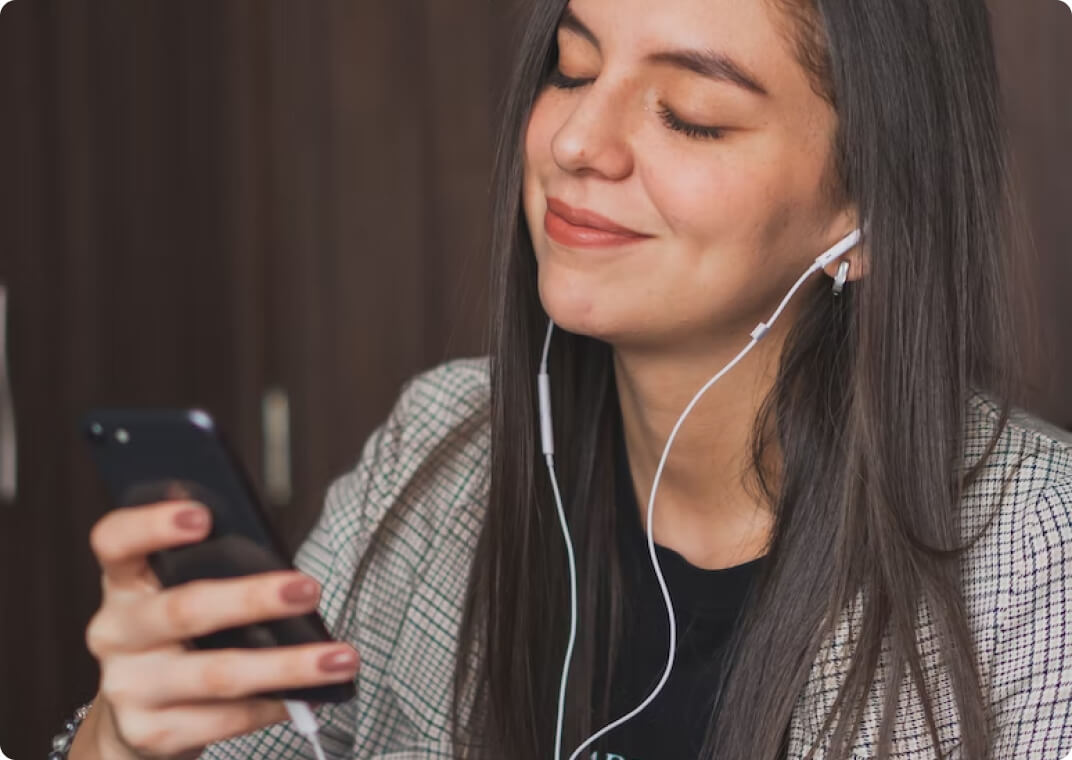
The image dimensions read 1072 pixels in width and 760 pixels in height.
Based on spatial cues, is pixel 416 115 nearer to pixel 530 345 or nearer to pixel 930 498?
pixel 530 345

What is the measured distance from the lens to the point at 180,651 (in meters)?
0.94

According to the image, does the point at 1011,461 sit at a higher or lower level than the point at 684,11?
lower

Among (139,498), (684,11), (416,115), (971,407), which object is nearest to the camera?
(139,498)

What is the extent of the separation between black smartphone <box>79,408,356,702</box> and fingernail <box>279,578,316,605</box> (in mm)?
34

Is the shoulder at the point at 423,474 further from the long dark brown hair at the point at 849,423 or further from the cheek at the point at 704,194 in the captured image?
the cheek at the point at 704,194

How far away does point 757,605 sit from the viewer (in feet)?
4.12

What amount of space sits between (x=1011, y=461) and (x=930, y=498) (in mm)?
105

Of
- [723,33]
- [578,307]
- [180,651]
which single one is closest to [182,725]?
[180,651]

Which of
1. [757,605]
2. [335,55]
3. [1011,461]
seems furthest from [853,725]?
[335,55]

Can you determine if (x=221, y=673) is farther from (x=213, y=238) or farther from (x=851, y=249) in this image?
(x=213, y=238)

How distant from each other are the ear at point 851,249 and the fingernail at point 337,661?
2.00 feet

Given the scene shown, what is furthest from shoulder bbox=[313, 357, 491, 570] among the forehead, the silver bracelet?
the forehead

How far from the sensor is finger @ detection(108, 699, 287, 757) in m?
0.93

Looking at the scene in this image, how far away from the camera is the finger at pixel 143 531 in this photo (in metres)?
0.89
